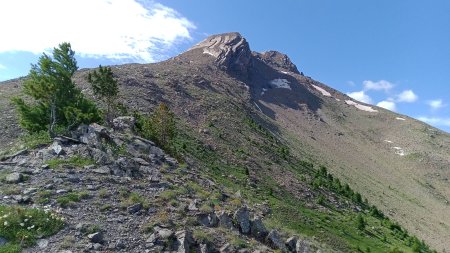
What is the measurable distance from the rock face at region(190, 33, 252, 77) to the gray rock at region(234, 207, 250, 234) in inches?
4258

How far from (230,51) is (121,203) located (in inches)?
4752

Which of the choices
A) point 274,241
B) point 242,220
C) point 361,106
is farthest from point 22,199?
point 361,106

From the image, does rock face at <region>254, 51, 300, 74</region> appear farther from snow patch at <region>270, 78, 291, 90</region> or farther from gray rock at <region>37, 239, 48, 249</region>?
gray rock at <region>37, 239, 48, 249</region>

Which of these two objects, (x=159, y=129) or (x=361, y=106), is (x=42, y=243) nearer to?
(x=159, y=129)

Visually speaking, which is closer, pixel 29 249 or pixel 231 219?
pixel 29 249

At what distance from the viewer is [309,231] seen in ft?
128

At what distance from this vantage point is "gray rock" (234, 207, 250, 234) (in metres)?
20.9

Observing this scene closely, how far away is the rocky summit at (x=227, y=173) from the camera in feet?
61.1

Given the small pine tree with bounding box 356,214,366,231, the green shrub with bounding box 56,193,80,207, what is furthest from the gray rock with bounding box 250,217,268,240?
the small pine tree with bounding box 356,214,366,231

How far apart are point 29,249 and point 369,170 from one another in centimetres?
8491

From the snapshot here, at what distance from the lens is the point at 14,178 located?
20.9 meters

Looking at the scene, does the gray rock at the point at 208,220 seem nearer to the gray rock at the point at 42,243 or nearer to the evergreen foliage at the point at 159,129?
the gray rock at the point at 42,243

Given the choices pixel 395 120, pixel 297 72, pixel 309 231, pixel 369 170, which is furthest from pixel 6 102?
pixel 297 72

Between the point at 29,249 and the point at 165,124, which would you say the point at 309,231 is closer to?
the point at 165,124
